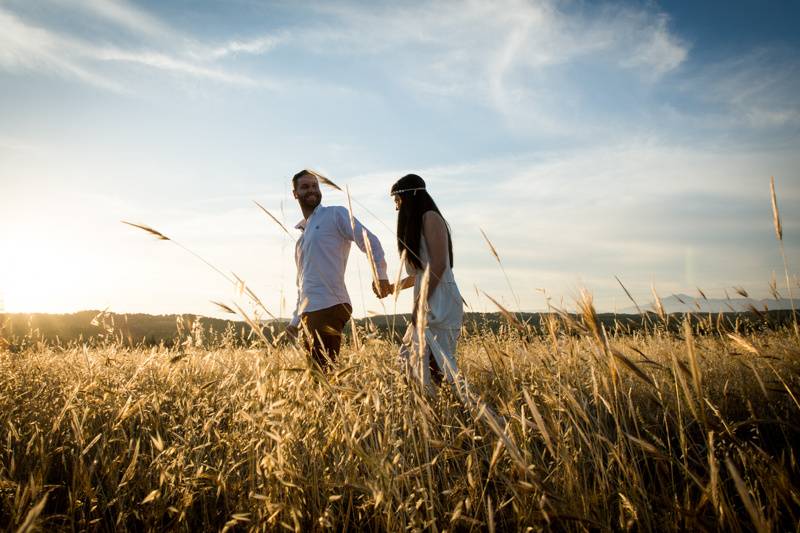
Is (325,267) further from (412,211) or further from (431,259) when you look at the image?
(431,259)

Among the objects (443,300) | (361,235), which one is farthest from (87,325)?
(443,300)

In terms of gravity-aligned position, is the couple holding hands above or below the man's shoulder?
below

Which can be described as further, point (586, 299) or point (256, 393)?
point (256, 393)

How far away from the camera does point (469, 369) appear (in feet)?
15.0

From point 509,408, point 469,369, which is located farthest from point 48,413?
point 469,369

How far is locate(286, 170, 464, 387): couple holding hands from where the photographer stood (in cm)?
330

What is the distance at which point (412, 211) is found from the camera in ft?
11.3

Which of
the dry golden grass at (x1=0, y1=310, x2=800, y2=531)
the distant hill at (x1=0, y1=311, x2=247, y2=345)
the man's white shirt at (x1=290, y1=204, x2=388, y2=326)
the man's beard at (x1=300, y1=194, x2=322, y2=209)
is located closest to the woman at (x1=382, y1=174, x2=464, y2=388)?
the dry golden grass at (x1=0, y1=310, x2=800, y2=531)

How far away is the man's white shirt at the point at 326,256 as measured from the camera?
425 centimetres

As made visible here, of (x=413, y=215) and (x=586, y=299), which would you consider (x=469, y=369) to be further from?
(x=586, y=299)

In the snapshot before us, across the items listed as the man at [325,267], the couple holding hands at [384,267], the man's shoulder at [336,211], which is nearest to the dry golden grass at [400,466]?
the couple holding hands at [384,267]

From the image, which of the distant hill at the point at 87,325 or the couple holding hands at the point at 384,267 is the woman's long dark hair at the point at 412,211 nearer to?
the couple holding hands at the point at 384,267

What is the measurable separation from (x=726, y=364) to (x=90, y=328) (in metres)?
18.4

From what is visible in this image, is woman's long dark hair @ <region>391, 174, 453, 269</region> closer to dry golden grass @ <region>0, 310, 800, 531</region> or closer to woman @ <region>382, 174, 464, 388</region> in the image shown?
woman @ <region>382, 174, 464, 388</region>
